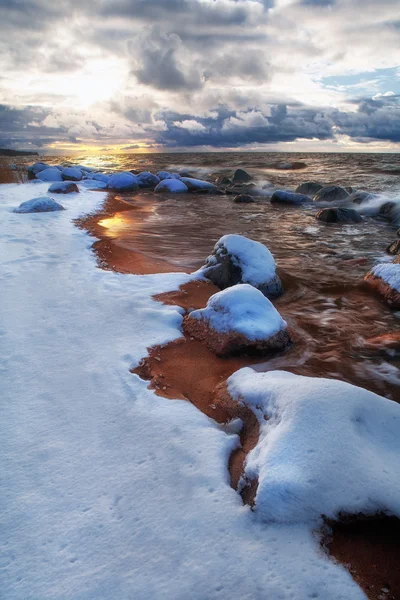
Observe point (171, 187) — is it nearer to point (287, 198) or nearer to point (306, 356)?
point (287, 198)

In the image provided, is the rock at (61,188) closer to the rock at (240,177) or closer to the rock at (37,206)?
the rock at (37,206)

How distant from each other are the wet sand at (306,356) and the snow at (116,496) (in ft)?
0.44

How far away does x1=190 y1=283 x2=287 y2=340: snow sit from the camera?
363cm

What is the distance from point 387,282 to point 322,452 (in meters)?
4.46

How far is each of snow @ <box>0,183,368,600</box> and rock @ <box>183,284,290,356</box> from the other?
0.72 meters

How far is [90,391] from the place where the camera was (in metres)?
2.71

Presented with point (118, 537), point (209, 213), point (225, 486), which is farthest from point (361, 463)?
point (209, 213)

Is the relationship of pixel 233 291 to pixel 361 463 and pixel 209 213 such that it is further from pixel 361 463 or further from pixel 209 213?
pixel 209 213

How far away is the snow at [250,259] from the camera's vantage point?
17.6 ft

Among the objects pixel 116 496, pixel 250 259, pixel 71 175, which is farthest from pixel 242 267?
pixel 71 175

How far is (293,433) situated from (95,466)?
1175 millimetres

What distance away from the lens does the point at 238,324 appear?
11.9 ft


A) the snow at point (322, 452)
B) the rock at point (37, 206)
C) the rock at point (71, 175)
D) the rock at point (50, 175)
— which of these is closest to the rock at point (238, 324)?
the snow at point (322, 452)

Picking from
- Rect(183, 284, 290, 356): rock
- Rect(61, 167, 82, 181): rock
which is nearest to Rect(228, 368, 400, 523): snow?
Rect(183, 284, 290, 356): rock
